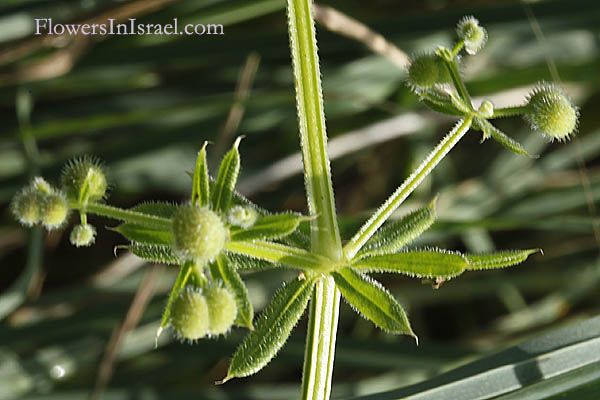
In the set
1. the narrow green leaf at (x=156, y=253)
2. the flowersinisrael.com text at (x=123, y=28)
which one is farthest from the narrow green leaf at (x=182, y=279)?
the flowersinisrael.com text at (x=123, y=28)

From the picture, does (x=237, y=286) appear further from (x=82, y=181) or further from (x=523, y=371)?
(x=523, y=371)

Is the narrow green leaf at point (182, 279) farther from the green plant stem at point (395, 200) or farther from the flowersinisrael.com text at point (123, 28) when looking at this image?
the flowersinisrael.com text at point (123, 28)

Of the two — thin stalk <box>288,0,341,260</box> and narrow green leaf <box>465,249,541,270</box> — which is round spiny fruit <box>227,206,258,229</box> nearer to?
thin stalk <box>288,0,341,260</box>

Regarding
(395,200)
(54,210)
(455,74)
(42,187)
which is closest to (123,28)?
(42,187)

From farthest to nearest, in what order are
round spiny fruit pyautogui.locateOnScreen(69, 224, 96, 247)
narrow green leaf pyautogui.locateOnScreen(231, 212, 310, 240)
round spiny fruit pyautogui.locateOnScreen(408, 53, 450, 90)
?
round spiny fruit pyautogui.locateOnScreen(408, 53, 450, 90) → round spiny fruit pyautogui.locateOnScreen(69, 224, 96, 247) → narrow green leaf pyautogui.locateOnScreen(231, 212, 310, 240)

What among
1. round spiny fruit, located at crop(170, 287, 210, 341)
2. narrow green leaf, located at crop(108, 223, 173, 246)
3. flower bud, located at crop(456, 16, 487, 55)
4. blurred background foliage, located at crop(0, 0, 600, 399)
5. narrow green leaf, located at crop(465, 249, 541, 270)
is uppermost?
blurred background foliage, located at crop(0, 0, 600, 399)

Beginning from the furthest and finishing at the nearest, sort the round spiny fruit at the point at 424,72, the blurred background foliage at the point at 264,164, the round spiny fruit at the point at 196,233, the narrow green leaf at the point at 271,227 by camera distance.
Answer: the blurred background foliage at the point at 264,164, the round spiny fruit at the point at 424,72, the narrow green leaf at the point at 271,227, the round spiny fruit at the point at 196,233

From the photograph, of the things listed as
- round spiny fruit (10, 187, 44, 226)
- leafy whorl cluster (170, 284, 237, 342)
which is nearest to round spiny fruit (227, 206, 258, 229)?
leafy whorl cluster (170, 284, 237, 342)
